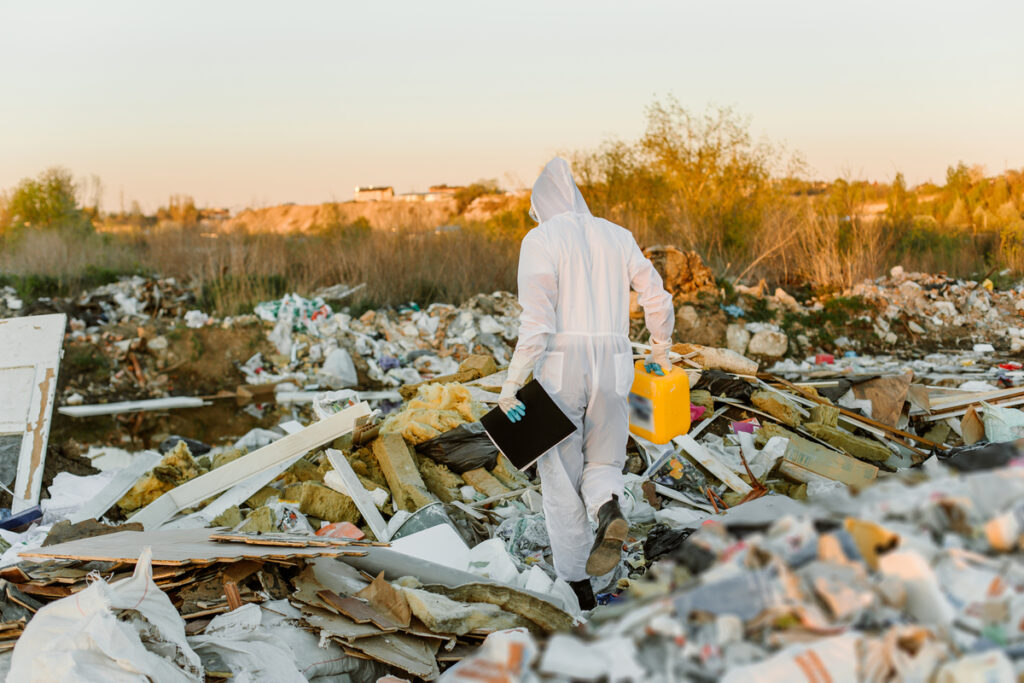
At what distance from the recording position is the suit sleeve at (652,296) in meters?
3.58

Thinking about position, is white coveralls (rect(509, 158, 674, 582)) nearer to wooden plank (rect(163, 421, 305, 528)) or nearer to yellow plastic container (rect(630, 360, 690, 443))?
yellow plastic container (rect(630, 360, 690, 443))

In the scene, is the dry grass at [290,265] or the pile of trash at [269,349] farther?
the dry grass at [290,265]

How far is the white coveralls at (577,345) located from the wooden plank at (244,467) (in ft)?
6.07

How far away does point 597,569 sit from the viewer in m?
3.18

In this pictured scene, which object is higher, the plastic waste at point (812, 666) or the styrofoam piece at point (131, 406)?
the plastic waste at point (812, 666)

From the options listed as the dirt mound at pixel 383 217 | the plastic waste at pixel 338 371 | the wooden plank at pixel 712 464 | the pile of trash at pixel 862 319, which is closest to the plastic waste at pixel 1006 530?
the wooden plank at pixel 712 464

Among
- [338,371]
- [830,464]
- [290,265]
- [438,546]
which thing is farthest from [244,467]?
[290,265]

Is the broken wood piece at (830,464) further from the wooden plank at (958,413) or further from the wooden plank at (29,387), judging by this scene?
the wooden plank at (29,387)

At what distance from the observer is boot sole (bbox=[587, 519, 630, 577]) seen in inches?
125

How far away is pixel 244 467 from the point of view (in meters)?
4.52

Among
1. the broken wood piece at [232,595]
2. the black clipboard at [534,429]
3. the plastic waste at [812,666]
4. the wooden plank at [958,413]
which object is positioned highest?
the plastic waste at [812,666]

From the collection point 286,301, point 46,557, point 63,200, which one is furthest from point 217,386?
point 63,200

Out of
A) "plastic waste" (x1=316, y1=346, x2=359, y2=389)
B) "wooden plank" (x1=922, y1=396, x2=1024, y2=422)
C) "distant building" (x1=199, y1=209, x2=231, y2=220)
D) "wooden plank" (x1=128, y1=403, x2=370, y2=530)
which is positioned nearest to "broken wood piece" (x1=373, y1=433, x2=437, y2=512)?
"wooden plank" (x1=128, y1=403, x2=370, y2=530)

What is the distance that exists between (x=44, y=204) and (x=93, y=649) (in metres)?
23.2
